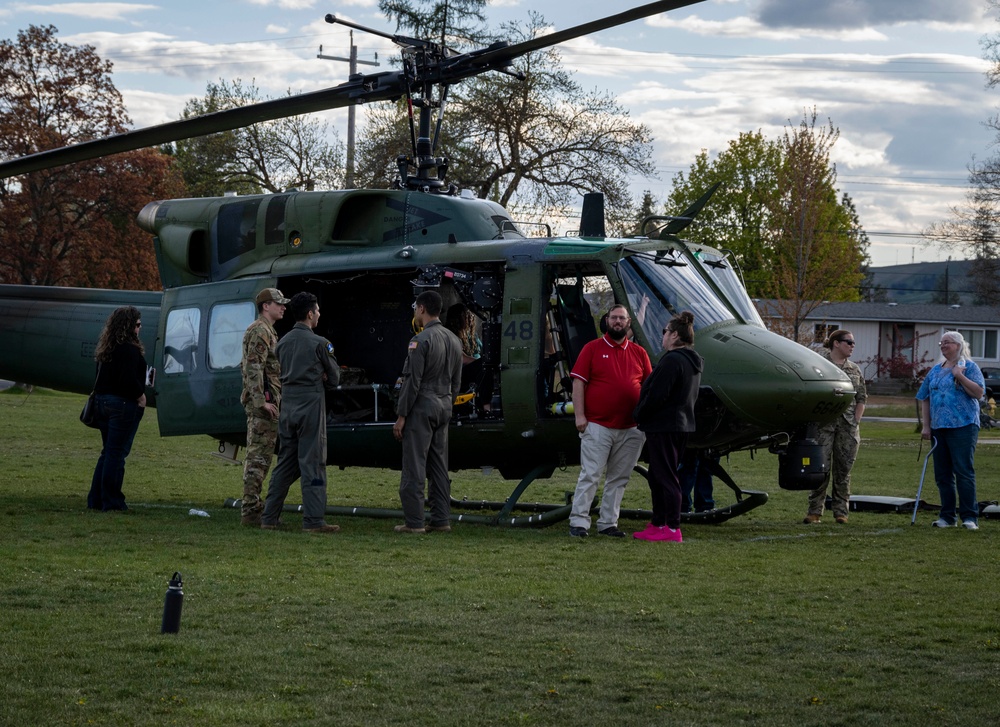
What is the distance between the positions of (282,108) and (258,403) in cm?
261

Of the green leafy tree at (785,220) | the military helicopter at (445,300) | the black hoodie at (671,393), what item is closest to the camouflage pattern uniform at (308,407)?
the military helicopter at (445,300)

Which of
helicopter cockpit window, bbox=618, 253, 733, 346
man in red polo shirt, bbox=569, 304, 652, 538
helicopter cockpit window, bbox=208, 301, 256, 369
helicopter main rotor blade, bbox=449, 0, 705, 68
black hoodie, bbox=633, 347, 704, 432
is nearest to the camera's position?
helicopter main rotor blade, bbox=449, 0, 705, 68

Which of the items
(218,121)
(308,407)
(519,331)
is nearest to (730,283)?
(519,331)

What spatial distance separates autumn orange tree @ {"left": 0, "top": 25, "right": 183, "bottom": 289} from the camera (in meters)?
41.9

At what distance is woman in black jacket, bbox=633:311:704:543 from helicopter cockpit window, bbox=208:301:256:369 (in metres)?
4.19

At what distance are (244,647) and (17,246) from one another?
1529 inches

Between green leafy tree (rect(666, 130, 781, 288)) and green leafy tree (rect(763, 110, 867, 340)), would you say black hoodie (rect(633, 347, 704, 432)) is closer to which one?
green leafy tree (rect(763, 110, 867, 340))

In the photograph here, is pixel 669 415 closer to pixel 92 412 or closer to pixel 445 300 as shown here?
pixel 445 300

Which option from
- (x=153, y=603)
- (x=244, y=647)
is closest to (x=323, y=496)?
(x=153, y=603)

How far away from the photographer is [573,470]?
19438 millimetres

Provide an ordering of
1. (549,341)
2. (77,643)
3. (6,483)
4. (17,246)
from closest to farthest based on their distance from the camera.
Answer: (77,643) → (549,341) → (6,483) → (17,246)

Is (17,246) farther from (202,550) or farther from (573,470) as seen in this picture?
(202,550)

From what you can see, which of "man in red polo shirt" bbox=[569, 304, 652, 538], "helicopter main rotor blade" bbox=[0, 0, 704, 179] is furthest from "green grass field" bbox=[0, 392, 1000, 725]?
"helicopter main rotor blade" bbox=[0, 0, 704, 179]

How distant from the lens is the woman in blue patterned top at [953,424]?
11727 mm
